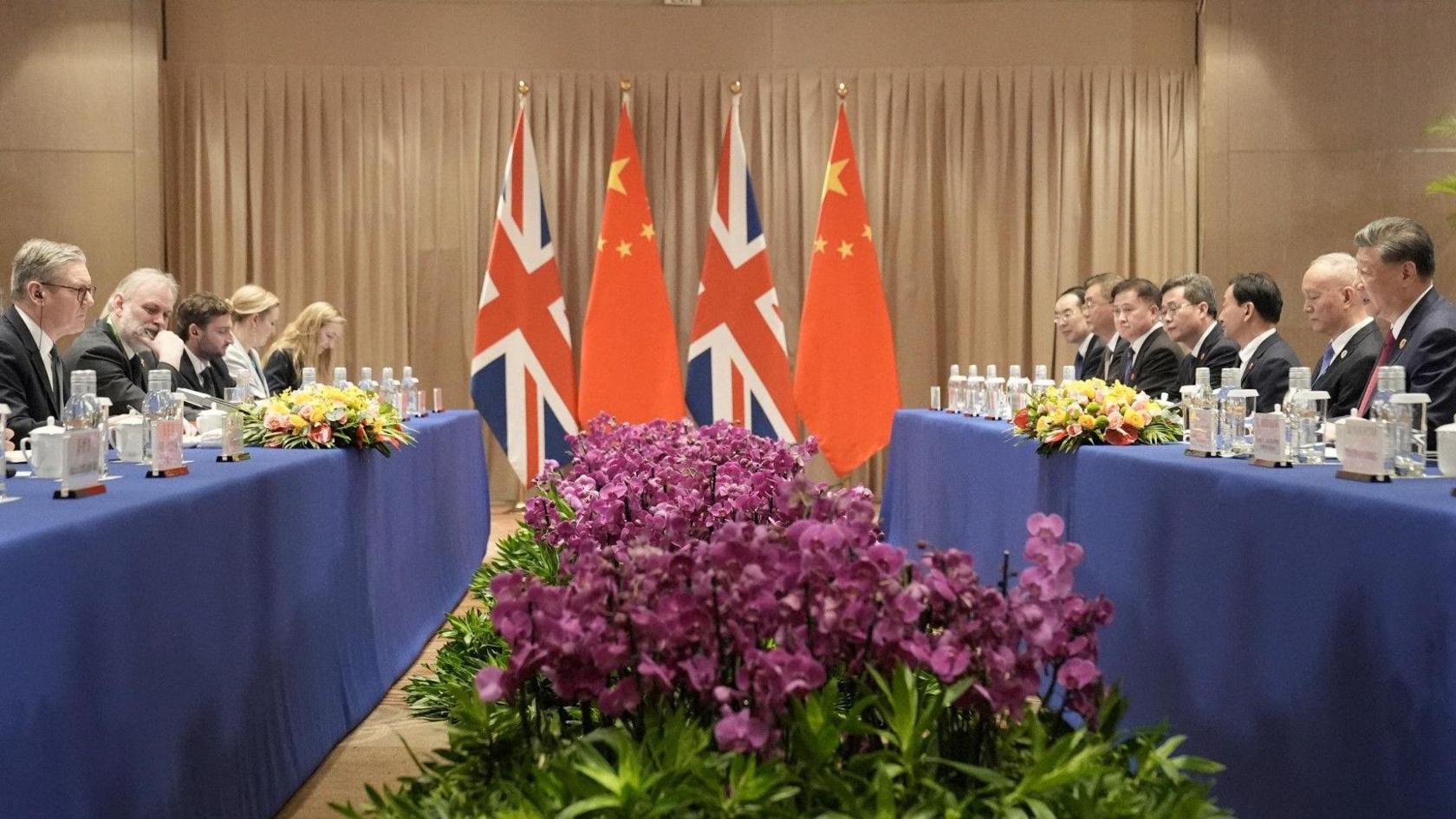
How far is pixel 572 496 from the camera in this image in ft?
12.2

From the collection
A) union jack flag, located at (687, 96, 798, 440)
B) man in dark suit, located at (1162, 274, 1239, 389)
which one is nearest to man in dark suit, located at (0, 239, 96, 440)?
man in dark suit, located at (1162, 274, 1239, 389)

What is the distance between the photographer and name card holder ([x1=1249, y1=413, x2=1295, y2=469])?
2664mm

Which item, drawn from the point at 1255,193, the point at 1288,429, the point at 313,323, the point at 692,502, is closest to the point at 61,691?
the point at 692,502

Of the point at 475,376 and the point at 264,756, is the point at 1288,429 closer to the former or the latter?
the point at 264,756

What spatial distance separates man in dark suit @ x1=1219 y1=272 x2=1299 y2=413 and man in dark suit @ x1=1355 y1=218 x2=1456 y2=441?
1223 millimetres

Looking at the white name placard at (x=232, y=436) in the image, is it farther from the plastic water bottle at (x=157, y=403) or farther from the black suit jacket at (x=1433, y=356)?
the black suit jacket at (x=1433, y=356)

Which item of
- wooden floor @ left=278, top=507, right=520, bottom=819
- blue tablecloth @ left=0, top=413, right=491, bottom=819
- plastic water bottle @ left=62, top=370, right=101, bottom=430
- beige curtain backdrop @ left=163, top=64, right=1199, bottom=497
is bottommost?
wooden floor @ left=278, top=507, right=520, bottom=819

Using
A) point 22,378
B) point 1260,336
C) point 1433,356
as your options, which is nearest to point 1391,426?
point 1433,356

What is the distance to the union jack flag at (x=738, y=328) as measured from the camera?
771cm

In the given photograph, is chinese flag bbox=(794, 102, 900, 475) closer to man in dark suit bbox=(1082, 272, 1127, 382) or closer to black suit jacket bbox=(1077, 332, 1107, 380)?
black suit jacket bbox=(1077, 332, 1107, 380)

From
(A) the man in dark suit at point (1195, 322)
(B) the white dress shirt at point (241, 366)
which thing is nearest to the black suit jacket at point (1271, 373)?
(A) the man in dark suit at point (1195, 322)

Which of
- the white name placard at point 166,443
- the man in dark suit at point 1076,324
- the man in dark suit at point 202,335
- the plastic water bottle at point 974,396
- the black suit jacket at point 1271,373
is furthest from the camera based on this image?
the man in dark suit at point 1076,324

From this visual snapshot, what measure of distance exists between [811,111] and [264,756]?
698cm

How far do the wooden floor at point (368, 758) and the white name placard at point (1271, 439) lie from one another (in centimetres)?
175
